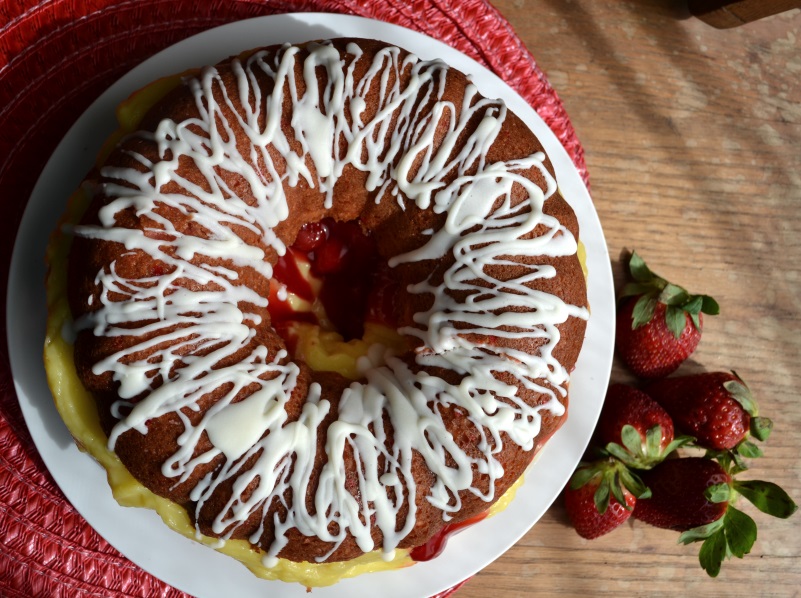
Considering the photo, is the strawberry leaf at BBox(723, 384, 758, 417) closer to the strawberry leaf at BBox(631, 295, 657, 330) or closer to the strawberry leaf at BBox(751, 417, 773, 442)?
the strawberry leaf at BBox(751, 417, 773, 442)

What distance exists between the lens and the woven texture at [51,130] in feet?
5.05

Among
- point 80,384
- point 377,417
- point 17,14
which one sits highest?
point 17,14

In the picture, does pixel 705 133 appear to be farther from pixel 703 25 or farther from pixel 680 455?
pixel 680 455

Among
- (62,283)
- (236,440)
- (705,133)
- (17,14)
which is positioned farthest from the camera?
(705,133)

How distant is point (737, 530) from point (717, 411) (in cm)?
30

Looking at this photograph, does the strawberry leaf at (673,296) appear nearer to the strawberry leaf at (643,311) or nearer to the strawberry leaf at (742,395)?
the strawberry leaf at (643,311)

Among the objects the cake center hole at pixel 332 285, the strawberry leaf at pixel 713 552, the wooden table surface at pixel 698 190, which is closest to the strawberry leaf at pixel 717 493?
the strawberry leaf at pixel 713 552

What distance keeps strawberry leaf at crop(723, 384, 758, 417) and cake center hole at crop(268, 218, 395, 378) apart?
2.96ft

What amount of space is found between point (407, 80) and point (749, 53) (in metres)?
1.23

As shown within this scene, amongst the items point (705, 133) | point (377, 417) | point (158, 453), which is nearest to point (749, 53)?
point (705, 133)

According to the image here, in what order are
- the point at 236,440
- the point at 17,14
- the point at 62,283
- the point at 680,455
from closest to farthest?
the point at 236,440 → the point at 62,283 → the point at 17,14 → the point at 680,455

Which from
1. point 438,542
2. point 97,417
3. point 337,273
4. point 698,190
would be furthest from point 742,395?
point 97,417

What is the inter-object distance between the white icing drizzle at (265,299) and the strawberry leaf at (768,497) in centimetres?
70

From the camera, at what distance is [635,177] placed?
1.93 meters
